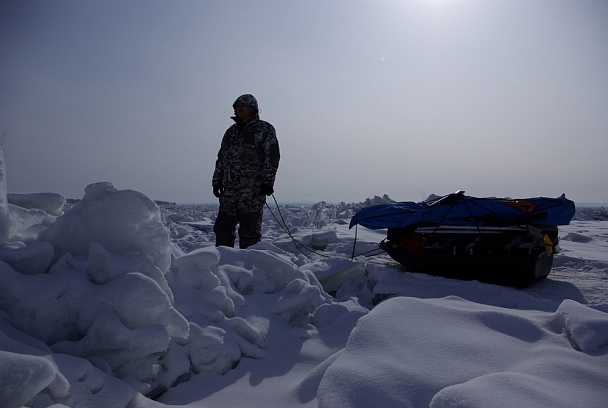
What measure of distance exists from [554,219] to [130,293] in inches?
177

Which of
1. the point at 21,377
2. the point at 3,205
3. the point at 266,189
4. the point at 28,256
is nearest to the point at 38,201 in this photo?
the point at 3,205

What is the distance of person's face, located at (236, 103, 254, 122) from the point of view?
446 centimetres

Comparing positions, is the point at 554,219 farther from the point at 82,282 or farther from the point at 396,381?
the point at 82,282

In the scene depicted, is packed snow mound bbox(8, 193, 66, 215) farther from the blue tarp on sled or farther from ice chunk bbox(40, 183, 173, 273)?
the blue tarp on sled

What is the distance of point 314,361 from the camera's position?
6.42 ft

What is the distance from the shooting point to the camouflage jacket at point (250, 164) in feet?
14.6

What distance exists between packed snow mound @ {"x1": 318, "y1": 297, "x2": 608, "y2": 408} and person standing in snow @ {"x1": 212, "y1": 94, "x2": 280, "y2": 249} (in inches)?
111

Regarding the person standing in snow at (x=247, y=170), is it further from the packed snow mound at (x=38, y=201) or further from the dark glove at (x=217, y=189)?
the packed snow mound at (x=38, y=201)

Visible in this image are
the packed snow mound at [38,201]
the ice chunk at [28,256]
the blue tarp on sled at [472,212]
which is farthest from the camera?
the blue tarp on sled at [472,212]

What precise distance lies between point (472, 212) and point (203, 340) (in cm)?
327

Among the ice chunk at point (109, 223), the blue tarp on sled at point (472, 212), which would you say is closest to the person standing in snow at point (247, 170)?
the blue tarp on sled at point (472, 212)

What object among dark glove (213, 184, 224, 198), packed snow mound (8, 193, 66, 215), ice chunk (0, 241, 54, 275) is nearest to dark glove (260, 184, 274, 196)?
dark glove (213, 184, 224, 198)

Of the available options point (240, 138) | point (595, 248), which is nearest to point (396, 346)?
point (240, 138)

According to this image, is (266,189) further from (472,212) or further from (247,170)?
(472,212)
